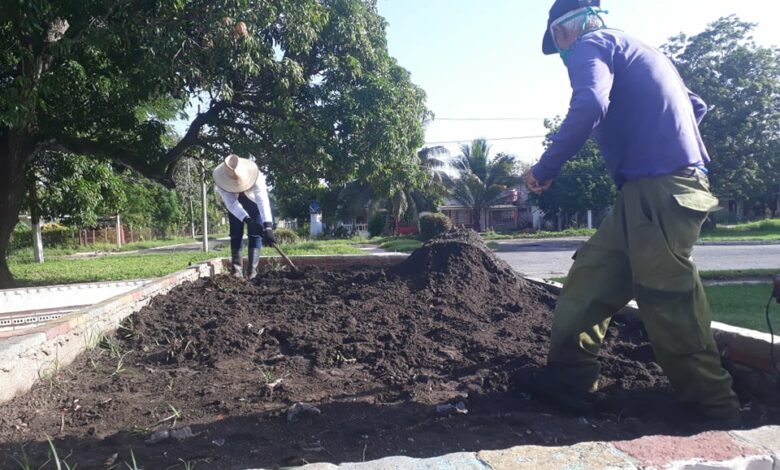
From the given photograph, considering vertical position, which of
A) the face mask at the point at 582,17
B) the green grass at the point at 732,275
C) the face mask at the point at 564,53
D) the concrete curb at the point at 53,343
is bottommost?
the green grass at the point at 732,275

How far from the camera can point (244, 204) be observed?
7.73m

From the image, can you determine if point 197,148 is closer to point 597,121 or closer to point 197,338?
point 197,338

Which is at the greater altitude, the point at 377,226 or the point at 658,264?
the point at 658,264

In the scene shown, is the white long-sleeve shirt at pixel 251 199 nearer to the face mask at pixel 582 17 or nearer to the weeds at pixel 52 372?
the weeds at pixel 52 372

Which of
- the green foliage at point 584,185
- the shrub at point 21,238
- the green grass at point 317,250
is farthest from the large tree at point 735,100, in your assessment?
the shrub at point 21,238

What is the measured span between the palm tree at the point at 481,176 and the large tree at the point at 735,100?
11.3m

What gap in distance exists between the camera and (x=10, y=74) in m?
9.12

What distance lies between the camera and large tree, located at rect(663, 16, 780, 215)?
82.8 ft

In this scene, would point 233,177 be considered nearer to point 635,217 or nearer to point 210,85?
point 210,85

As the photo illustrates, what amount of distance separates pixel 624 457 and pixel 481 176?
111 feet

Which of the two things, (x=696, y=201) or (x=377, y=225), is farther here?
(x=377, y=225)

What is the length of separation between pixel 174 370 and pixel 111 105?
28.4 feet

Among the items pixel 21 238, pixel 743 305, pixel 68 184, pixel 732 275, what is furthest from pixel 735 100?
pixel 21 238

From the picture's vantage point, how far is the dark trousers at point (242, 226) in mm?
7465
